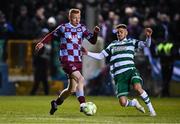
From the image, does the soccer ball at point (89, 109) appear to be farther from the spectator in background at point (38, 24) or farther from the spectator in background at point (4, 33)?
the spectator in background at point (38, 24)

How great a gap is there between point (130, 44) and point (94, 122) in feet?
10.1

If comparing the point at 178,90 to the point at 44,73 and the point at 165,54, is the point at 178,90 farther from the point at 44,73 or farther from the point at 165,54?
the point at 44,73

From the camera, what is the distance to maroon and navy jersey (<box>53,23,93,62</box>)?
17.8m

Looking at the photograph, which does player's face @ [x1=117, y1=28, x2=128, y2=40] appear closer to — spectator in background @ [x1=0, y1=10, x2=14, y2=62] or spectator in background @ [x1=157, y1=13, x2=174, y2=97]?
spectator in background @ [x1=157, y1=13, x2=174, y2=97]

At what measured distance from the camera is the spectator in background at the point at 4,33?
2984 cm

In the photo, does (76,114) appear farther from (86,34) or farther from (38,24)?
(38,24)

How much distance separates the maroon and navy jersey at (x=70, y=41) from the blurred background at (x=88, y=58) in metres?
10.4

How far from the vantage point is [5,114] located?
17.9 metres

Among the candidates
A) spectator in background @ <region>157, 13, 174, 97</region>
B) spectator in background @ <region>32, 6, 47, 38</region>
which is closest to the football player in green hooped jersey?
spectator in background @ <region>157, 13, 174, 97</region>

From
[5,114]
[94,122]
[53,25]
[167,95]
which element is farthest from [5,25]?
[94,122]

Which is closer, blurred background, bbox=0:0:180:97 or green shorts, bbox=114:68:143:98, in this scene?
green shorts, bbox=114:68:143:98

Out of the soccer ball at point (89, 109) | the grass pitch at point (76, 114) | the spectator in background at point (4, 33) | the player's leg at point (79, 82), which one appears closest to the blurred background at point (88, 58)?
the spectator in background at point (4, 33)

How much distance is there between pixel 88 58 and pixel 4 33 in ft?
10.3

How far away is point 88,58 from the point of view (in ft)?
100.0
